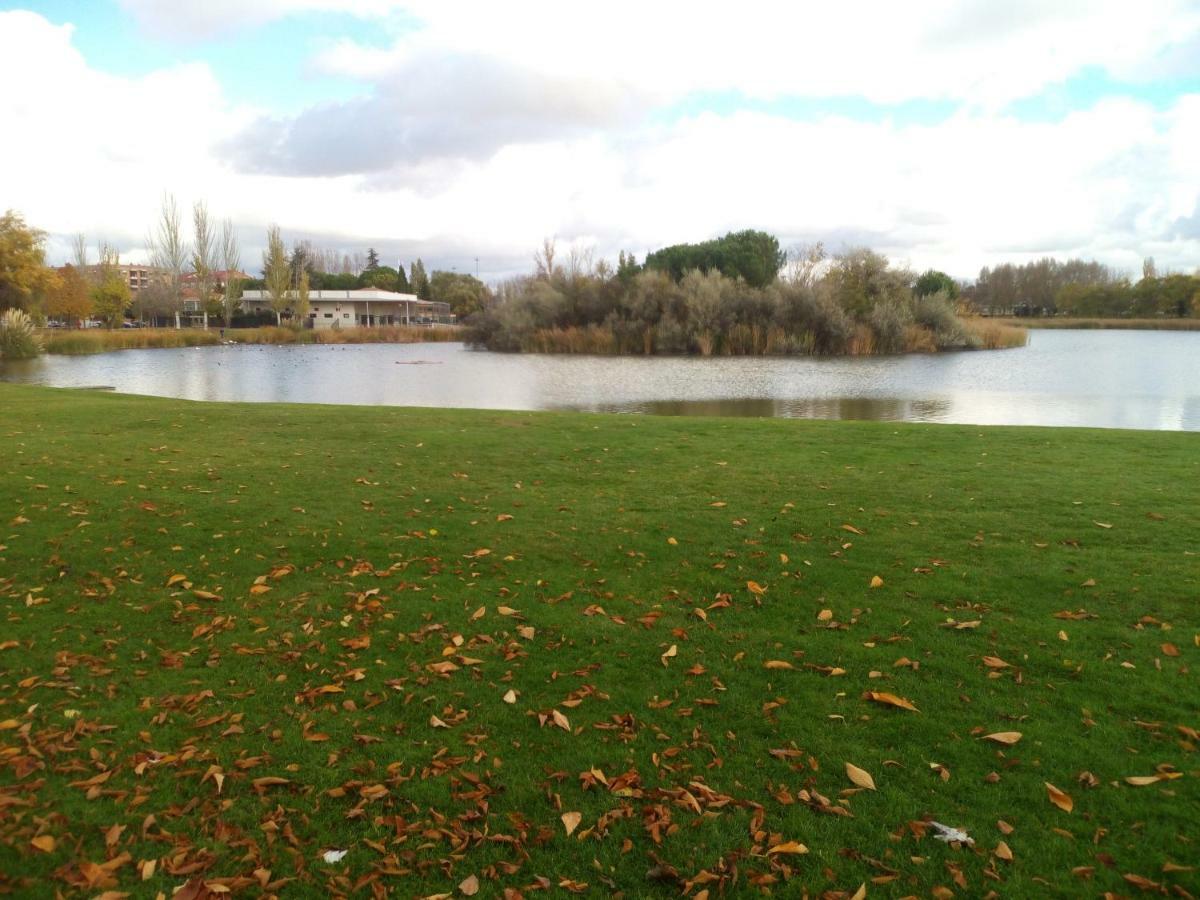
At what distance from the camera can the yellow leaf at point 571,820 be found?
331cm

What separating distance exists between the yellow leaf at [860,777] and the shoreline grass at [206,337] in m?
56.8

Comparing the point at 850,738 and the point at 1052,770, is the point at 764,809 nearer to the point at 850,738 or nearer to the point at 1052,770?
the point at 850,738

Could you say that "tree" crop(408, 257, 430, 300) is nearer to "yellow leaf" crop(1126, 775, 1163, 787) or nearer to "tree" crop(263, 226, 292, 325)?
"tree" crop(263, 226, 292, 325)

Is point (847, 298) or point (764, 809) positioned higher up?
point (847, 298)

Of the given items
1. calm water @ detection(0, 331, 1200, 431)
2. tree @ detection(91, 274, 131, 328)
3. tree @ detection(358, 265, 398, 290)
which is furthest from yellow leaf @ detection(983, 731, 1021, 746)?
tree @ detection(358, 265, 398, 290)

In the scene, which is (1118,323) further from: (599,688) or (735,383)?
(599,688)

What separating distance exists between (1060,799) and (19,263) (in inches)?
2199

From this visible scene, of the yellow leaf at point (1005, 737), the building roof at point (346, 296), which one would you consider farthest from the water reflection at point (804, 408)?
the building roof at point (346, 296)

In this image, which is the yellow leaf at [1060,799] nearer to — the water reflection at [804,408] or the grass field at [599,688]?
the grass field at [599,688]

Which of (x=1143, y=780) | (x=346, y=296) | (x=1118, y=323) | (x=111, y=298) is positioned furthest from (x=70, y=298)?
(x=1118, y=323)

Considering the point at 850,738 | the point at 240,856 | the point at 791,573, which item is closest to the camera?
the point at 240,856

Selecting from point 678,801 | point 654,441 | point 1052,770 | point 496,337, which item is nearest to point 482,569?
point 678,801

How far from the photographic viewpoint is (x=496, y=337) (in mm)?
58375

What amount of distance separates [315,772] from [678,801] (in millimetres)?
1701
